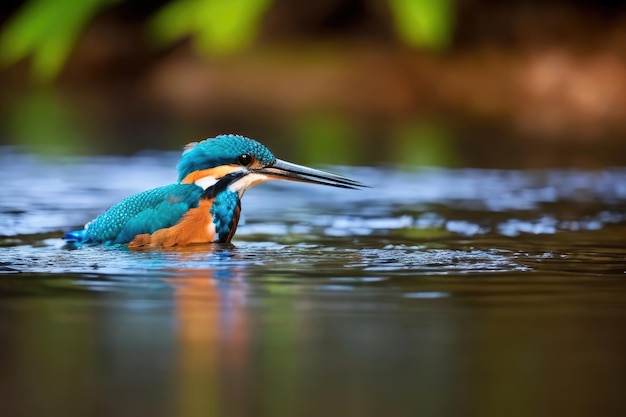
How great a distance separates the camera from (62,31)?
41.9 feet

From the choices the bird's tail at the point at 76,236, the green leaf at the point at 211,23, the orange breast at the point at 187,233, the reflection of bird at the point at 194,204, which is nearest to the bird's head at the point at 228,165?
the reflection of bird at the point at 194,204

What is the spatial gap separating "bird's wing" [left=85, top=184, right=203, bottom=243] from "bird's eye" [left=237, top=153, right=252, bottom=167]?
23cm

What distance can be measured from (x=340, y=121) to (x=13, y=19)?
542cm

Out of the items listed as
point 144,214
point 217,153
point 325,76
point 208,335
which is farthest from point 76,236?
point 325,76

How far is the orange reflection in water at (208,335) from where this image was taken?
2.77 metres

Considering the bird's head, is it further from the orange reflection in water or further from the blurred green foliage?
the blurred green foliage

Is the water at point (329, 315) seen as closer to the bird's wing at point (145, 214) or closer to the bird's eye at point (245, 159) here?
the bird's wing at point (145, 214)

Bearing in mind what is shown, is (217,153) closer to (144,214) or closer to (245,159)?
(245,159)

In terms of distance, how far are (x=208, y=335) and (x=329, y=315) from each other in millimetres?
425

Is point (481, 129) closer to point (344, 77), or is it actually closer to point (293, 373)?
point (344, 77)

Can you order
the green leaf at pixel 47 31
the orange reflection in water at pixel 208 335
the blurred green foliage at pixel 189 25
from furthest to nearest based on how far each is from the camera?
the green leaf at pixel 47 31
the blurred green foliage at pixel 189 25
the orange reflection in water at pixel 208 335

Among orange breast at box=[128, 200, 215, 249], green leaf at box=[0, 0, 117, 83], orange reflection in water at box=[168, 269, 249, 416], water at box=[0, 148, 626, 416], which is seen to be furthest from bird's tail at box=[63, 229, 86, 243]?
green leaf at box=[0, 0, 117, 83]

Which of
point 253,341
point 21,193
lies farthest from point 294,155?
point 253,341

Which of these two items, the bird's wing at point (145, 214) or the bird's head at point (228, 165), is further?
the bird's head at point (228, 165)
